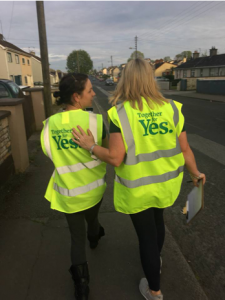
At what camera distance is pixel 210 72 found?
40.3 m

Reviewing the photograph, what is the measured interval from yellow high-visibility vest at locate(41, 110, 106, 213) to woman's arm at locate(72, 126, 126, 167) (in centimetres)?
6

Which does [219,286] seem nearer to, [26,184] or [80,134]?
[80,134]

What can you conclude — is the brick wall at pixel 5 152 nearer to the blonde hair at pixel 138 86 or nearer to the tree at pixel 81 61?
the blonde hair at pixel 138 86

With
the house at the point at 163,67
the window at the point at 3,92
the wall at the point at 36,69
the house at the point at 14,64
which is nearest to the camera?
the window at the point at 3,92

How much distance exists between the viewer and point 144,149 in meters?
1.74

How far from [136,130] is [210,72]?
143 feet

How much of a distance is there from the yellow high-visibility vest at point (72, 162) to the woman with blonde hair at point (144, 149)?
9 cm

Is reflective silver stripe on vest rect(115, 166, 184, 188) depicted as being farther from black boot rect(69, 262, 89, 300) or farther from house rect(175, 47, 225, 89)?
house rect(175, 47, 225, 89)

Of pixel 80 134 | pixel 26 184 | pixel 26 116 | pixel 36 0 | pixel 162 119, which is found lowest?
pixel 26 184

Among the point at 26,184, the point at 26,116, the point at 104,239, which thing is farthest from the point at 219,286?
the point at 26,116

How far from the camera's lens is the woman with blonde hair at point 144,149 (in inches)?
66.8

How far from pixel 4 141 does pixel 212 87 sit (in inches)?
1054

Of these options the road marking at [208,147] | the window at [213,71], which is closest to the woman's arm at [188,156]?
the road marking at [208,147]

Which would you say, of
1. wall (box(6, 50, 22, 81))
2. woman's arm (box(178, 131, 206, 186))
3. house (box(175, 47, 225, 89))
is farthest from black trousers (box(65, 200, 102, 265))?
house (box(175, 47, 225, 89))
